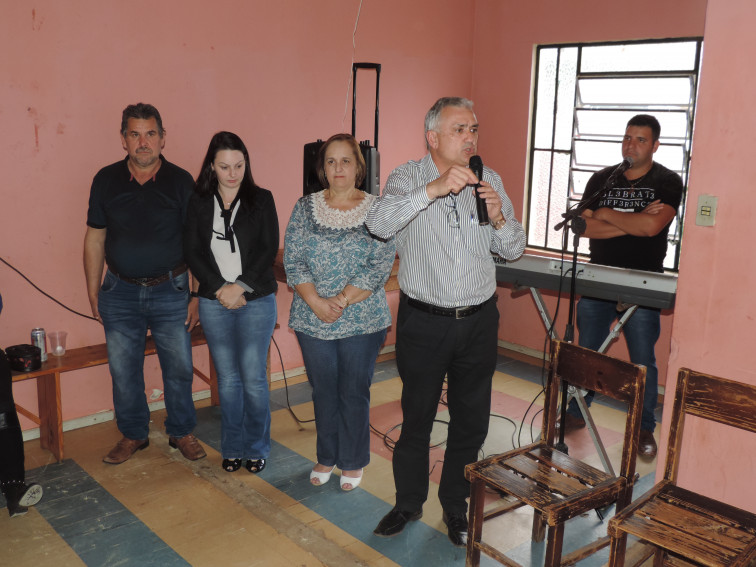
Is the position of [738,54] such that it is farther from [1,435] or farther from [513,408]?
[1,435]

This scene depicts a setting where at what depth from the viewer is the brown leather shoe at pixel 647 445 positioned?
3.84 m

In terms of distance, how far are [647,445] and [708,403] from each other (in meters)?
1.70

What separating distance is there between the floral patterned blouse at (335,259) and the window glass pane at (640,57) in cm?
266

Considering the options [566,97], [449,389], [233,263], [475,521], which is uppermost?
[566,97]

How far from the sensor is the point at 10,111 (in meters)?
3.61

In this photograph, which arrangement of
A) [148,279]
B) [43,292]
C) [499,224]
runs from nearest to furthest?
[499,224]
[148,279]
[43,292]

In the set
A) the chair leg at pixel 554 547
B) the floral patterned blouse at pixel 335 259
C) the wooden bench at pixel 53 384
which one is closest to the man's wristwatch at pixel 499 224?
the floral patterned blouse at pixel 335 259

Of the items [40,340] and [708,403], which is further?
[40,340]

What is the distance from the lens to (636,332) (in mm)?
3891

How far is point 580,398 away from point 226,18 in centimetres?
304

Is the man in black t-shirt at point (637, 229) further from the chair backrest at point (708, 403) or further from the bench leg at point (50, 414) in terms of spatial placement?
the bench leg at point (50, 414)

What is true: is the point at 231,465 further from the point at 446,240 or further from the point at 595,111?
the point at 595,111

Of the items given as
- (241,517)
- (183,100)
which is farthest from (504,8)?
(241,517)

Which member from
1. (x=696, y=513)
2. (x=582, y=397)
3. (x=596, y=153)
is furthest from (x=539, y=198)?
(x=696, y=513)
